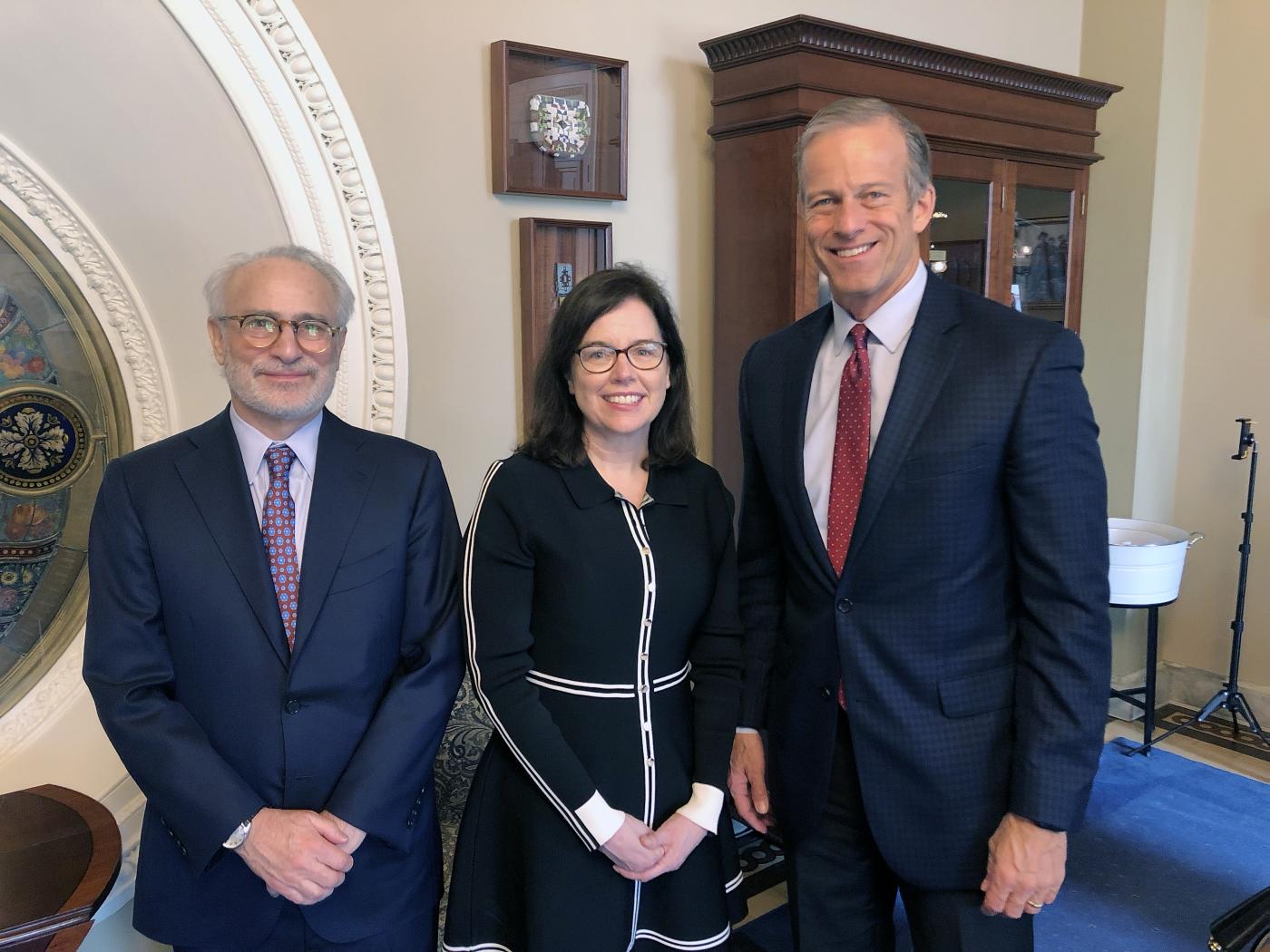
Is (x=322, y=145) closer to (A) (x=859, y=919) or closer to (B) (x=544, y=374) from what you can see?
(B) (x=544, y=374)

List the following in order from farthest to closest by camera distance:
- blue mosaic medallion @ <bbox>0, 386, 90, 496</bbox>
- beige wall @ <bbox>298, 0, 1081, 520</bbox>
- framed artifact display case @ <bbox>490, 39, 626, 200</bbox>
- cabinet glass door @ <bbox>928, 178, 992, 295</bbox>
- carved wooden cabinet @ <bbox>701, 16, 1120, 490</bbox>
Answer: cabinet glass door @ <bbox>928, 178, 992, 295</bbox>, carved wooden cabinet @ <bbox>701, 16, 1120, 490</bbox>, framed artifact display case @ <bbox>490, 39, 626, 200</bbox>, beige wall @ <bbox>298, 0, 1081, 520</bbox>, blue mosaic medallion @ <bbox>0, 386, 90, 496</bbox>

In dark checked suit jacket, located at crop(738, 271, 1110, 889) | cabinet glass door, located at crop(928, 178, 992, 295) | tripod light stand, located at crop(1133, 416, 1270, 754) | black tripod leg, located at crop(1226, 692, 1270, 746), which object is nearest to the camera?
dark checked suit jacket, located at crop(738, 271, 1110, 889)

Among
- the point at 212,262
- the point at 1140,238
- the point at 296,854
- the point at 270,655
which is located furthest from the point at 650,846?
the point at 1140,238

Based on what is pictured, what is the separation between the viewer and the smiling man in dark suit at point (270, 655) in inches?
51.9

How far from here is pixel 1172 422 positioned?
3.84 metres

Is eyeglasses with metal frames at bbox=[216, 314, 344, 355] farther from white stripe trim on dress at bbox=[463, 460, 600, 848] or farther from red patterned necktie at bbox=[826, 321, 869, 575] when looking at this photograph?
red patterned necktie at bbox=[826, 321, 869, 575]

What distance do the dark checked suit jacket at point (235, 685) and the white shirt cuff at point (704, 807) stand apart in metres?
0.41

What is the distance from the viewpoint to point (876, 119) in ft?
4.46

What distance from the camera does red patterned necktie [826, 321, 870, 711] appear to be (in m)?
1.40

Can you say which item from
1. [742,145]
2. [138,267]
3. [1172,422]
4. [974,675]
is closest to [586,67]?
[742,145]

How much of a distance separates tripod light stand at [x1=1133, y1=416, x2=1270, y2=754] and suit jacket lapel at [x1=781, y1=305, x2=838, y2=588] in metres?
2.49

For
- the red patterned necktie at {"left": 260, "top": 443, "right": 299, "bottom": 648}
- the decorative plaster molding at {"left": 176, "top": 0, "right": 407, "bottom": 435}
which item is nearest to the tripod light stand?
the decorative plaster molding at {"left": 176, "top": 0, "right": 407, "bottom": 435}

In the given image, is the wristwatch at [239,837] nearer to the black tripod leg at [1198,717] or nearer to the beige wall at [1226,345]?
the black tripod leg at [1198,717]

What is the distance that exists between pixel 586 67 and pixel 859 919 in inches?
77.1
